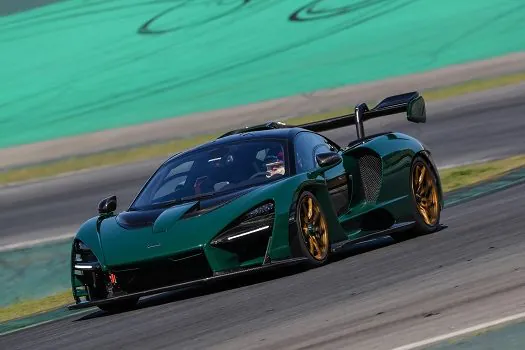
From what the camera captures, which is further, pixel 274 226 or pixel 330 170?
pixel 330 170

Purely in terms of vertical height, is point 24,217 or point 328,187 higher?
point 328,187

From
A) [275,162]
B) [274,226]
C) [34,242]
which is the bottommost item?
[34,242]

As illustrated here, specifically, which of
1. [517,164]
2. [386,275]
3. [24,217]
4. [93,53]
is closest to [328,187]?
[386,275]

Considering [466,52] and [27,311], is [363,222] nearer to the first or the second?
A: [27,311]

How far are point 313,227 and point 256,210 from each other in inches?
25.0

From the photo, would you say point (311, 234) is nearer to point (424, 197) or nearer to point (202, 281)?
point (202, 281)

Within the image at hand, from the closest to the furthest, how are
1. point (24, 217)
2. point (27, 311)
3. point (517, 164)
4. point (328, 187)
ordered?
point (328, 187), point (27, 311), point (517, 164), point (24, 217)

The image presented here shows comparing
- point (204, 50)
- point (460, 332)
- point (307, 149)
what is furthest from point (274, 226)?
point (204, 50)

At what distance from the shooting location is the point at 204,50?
29750mm

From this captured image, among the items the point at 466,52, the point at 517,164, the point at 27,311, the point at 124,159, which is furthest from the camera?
the point at 466,52

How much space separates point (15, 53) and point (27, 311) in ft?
63.3

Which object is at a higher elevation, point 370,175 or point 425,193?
point 370,175

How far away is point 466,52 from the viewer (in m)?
27.8

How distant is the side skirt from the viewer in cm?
1027
